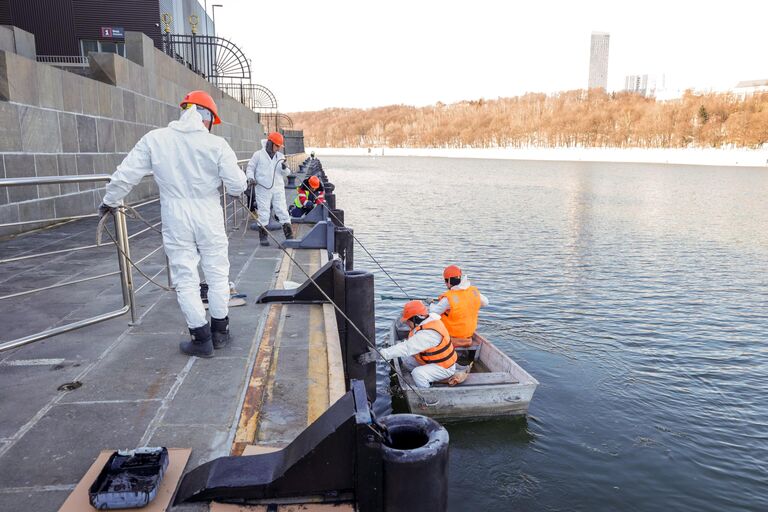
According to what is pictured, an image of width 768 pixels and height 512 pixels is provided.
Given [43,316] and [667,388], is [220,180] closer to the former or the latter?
[43,316]

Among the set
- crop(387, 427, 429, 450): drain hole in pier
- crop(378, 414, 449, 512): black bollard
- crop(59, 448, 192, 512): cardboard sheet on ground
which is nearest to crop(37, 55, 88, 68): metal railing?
crop(59, 448, 192, 512): cardboard sheet on ground

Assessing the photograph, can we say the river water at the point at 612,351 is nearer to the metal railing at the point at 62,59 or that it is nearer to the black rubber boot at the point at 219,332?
the black rubber boot at the point at 219,332

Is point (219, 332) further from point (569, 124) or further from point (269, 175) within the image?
point (569, 124)

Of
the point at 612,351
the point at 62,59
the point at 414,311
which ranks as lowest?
the point at 612,351

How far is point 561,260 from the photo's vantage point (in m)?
17.9

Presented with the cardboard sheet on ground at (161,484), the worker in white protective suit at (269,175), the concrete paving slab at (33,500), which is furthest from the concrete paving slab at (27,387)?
the worker in white protective suit at (269,175)

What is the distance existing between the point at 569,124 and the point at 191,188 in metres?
121

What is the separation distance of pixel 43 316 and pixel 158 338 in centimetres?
144

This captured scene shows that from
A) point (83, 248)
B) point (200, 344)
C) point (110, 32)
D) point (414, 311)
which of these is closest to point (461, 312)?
point (414, 311)

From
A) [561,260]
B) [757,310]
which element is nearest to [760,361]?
[757,310]

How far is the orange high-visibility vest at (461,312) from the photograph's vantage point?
7902 millimetres

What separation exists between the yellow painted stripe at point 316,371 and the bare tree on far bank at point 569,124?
311ft

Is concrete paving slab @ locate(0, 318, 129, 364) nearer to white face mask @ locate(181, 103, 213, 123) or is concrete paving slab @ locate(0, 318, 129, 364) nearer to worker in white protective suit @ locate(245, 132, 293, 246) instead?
white face mask @ locate(181, 103, 213, 123)

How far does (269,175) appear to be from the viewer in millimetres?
9852
